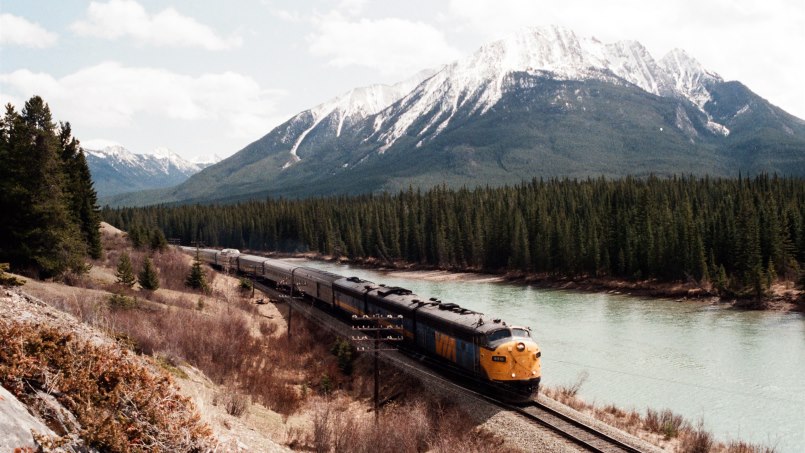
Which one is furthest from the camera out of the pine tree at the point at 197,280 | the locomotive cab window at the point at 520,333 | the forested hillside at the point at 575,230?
the forested hillside at the point at 575,230

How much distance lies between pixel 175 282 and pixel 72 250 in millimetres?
17640

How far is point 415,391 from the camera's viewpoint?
3041cm

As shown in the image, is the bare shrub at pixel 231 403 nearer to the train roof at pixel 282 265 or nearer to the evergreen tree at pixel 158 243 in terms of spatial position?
the train roof at pixel 282 265

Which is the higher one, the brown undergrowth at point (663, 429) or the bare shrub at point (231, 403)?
the bare shrub at point (231, 403)

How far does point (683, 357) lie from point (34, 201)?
44.9 meters

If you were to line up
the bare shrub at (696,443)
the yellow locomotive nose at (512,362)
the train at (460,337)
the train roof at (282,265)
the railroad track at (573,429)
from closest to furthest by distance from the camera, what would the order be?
the railroad track at (573,429) < the bare shrub at (696,443) < the yellow locomotive nose at (512,362) < the train at (460,337) < the train roof at (282,265)

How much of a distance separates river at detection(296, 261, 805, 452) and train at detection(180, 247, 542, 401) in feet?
23.5

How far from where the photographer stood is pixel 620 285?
83562mm

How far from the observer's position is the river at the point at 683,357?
32062 millimetres

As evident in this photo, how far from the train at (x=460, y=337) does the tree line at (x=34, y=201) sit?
64.5 feet

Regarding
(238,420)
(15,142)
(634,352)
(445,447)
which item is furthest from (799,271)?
(15,142)

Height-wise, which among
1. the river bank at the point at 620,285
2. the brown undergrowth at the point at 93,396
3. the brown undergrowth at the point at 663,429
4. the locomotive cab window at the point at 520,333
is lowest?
the river bank at the point at 620,285

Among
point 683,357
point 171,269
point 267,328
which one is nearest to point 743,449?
point 683,357

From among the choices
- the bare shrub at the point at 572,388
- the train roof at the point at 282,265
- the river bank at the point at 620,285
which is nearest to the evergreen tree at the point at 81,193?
the train roof at the point at 282,265
